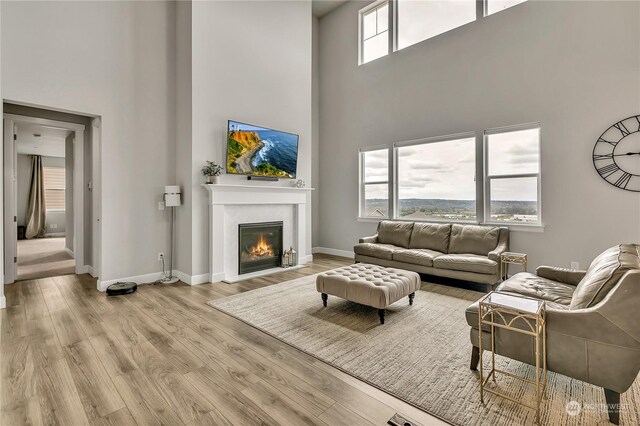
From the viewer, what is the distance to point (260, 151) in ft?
16.9

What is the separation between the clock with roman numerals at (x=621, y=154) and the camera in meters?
3.74

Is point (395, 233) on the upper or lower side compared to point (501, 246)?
upper

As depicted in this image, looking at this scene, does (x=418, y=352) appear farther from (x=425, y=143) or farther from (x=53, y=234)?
(x=53, y=234)

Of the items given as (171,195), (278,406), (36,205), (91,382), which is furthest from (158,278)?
(36,205)

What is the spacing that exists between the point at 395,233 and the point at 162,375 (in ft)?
13.8

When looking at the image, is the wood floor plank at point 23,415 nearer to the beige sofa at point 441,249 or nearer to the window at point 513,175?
the beige sofa at point 441,249

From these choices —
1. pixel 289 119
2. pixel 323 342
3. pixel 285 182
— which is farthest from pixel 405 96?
pixel 323 342

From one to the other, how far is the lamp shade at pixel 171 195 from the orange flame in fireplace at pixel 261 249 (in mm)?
1399

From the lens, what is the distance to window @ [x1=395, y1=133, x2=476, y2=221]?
5.19 meters

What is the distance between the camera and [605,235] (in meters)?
3.96

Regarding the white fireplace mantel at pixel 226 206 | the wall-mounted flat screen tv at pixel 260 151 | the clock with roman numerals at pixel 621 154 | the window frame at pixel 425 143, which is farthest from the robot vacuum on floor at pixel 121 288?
the clock with roman numerals at pixel 621 154

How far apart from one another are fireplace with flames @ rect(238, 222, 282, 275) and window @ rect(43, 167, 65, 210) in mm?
9227

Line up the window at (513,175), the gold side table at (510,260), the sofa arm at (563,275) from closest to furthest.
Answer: the sofa arm at (563,275) < the gold side table at (510,260) < the window at (513,175)

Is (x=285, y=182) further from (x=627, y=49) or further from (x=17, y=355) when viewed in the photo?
(x=627, y=49)
